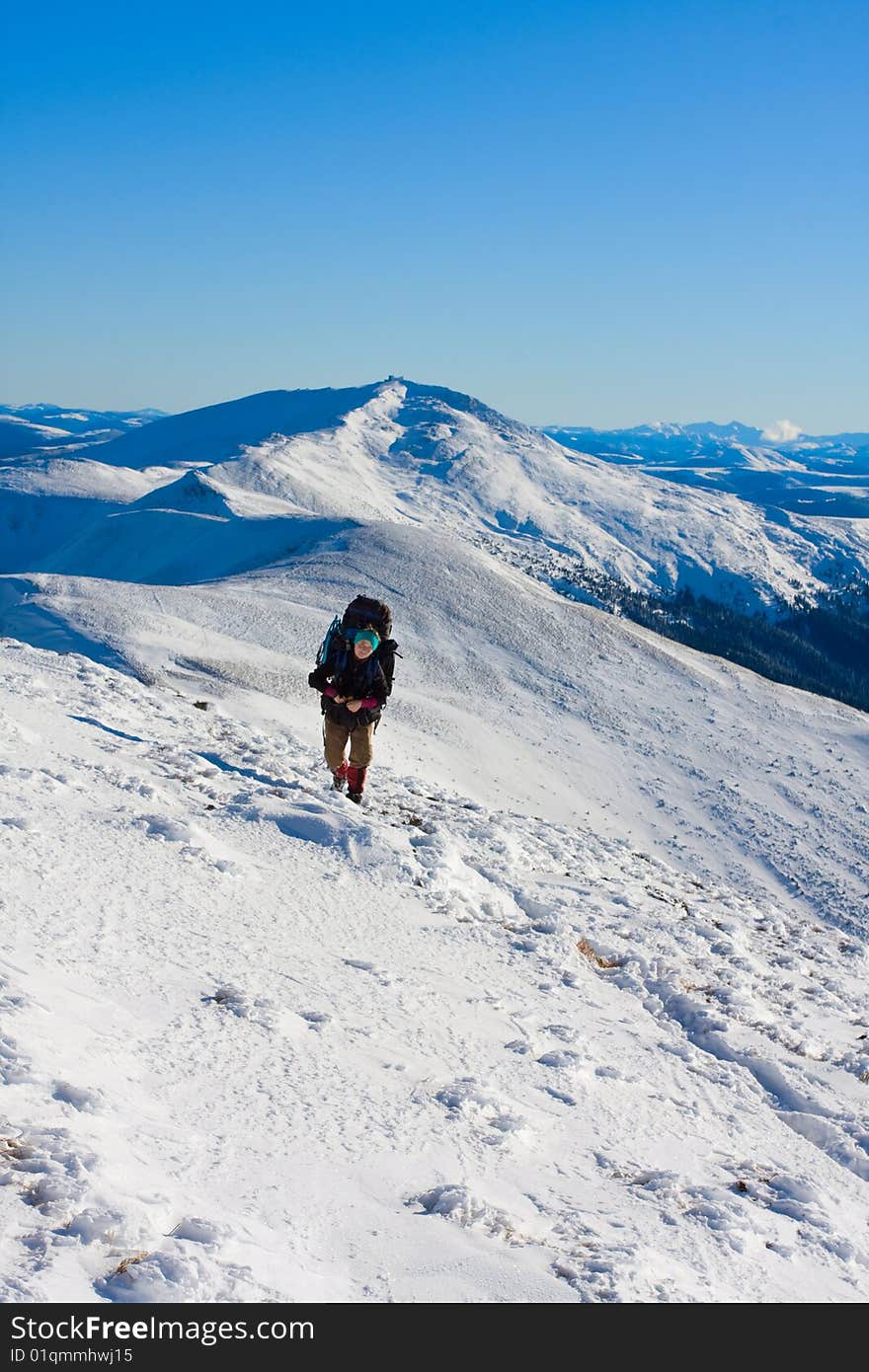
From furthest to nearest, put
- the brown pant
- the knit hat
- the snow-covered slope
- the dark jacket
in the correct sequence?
the brown pant, the dark jacket, the knit hat, the snow-covered slope

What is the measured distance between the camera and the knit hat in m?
14.2

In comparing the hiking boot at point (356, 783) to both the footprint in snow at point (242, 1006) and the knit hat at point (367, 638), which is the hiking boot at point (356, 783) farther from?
the footprint in snow at point (242, 1006)

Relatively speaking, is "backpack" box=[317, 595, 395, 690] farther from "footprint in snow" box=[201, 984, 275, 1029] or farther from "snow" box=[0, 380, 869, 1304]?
"footprint in snow" box=[201, 984, 275, 1029]

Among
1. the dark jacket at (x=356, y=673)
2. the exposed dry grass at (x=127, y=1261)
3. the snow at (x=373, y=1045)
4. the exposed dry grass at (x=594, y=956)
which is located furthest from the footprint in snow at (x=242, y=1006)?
the dark jacket at (x=356, y=673)

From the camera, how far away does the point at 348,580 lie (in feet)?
249

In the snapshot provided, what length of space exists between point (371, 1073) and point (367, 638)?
7933mm

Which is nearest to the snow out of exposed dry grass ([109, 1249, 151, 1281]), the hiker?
exposed dry grass ([109, 1249, 151, 1281])

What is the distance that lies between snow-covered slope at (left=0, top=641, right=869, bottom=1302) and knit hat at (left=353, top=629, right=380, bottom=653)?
2.70 metres

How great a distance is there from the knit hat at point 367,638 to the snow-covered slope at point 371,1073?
8.86 ft

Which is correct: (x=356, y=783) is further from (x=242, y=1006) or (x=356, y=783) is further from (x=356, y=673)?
(x=242, y=1006)

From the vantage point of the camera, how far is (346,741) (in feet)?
52.6

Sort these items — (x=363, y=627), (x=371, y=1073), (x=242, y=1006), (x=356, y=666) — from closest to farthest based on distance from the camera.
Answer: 1. (x=371, y=1073)
2. (x=242, y=1006)
3. (x=363, y=627)
4. (x=356, y=666)

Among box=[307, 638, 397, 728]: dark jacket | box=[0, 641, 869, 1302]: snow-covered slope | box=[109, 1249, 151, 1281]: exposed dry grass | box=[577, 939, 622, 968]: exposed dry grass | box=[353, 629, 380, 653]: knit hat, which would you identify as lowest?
box=[577, 939, 622, 968]: exposed dry grass

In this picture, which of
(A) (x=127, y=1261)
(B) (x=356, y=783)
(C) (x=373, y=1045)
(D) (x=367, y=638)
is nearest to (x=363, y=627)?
(D) (x=367, y=638)
